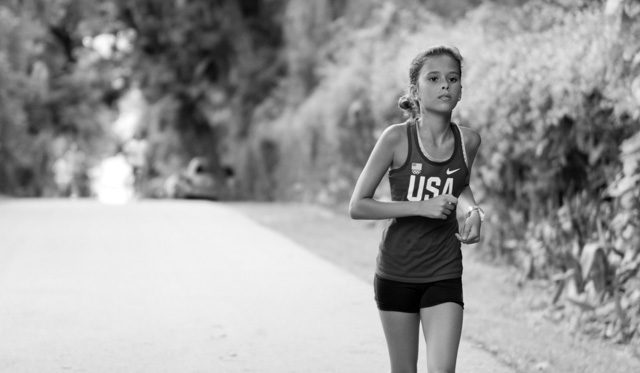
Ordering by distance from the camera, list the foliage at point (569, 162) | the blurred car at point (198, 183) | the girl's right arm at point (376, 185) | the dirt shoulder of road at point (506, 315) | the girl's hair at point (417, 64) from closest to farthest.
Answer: the girl's right arm at point (376, 185)
the girl's hair at point (417, 64)
the dirt shoulder of road at point (506, 315)
the foliage at point (569, 162)
the blurred car at point (198, 183)

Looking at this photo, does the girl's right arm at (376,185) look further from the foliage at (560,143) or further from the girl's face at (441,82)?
the foliage at (560,143)

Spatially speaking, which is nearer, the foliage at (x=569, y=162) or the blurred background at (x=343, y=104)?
the foliage at (x=569, y=162)

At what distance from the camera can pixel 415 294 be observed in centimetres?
428

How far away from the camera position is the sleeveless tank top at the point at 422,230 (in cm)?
425

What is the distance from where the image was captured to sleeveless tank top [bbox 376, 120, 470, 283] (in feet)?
14.0

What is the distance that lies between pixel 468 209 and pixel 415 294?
378 millimetres

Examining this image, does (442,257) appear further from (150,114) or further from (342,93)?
(150,114)

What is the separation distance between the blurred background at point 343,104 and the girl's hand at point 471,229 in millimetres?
660

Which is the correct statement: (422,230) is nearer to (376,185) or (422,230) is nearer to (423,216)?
(423,216)

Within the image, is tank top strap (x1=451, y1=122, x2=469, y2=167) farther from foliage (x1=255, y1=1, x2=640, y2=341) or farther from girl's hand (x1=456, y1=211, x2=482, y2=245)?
foliage (x1=255, y1=1, x2=640, y2=341)

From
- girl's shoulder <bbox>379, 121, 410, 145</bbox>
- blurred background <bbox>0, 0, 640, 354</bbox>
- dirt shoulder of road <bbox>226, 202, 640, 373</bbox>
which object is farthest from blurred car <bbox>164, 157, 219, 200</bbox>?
girl's shoulder <bbox>379, 121, 410, 145</bbox>

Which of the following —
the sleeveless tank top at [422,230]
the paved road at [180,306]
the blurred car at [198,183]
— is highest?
the sleeveless tank top at [422,230]

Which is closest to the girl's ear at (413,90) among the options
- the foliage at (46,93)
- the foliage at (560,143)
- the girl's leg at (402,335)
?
the foliage at (560,143)

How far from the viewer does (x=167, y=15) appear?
109ft
